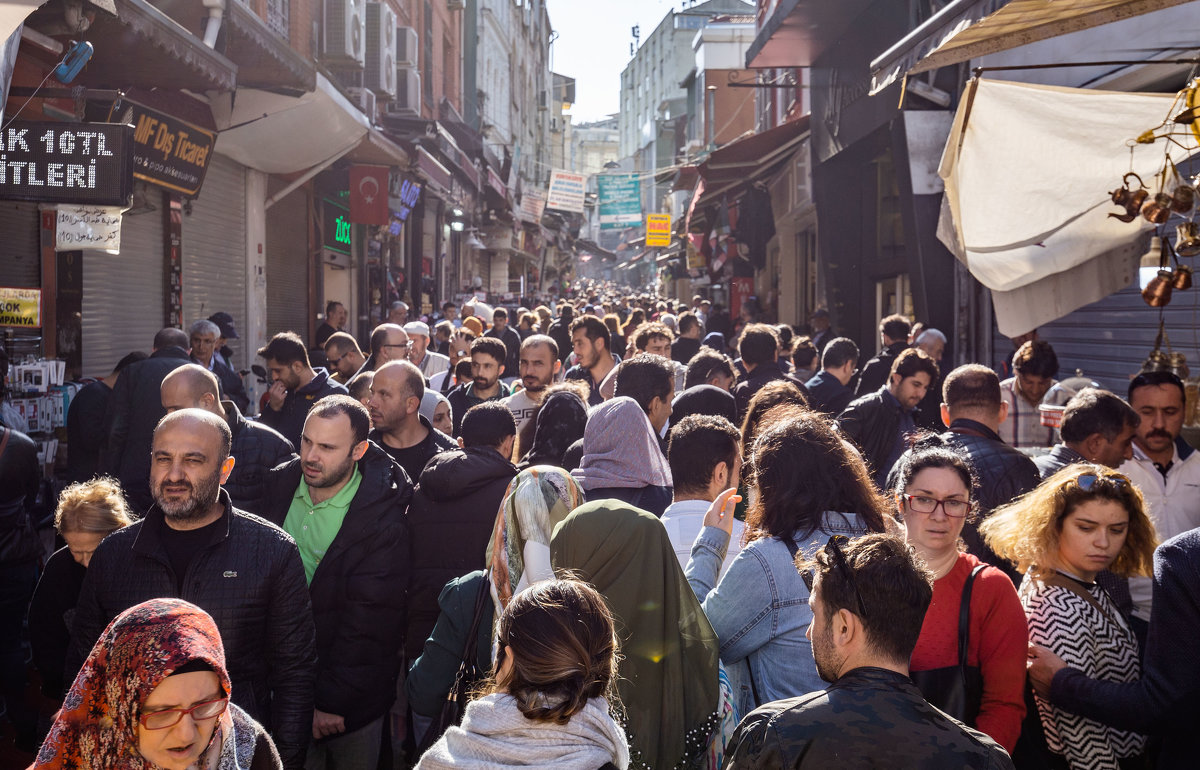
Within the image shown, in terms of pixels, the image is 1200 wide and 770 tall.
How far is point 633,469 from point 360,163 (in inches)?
497

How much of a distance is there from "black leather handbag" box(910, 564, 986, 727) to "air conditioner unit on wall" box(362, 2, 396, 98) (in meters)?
15.4

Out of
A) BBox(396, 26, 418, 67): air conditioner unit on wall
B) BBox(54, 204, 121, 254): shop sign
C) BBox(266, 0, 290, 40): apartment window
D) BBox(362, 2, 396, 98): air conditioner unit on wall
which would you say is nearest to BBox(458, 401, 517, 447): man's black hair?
BBox(54, 204, 121, 254): shop sign

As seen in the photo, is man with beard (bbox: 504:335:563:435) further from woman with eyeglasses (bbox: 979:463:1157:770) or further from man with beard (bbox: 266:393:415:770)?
woman with eyeglasses (bbox: 979:463:1157:770)

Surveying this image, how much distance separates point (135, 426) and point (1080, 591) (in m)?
4.92

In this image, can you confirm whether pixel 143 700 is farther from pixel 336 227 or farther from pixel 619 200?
pixel 619 200

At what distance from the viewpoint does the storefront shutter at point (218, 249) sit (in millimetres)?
11250

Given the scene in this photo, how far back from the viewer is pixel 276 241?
572 inches

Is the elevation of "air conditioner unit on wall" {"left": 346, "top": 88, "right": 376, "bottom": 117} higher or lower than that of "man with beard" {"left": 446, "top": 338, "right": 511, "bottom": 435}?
higher

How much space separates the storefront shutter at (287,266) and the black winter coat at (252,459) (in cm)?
958

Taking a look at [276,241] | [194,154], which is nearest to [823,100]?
[276,241]

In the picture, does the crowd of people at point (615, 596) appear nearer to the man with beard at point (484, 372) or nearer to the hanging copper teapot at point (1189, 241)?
the hanging copper teapot at point (1189, 241)

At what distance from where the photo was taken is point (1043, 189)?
20.2 ft

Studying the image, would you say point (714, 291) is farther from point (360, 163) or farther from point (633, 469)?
point (633, 469)

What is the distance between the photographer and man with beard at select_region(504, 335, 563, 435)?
21.9ft
